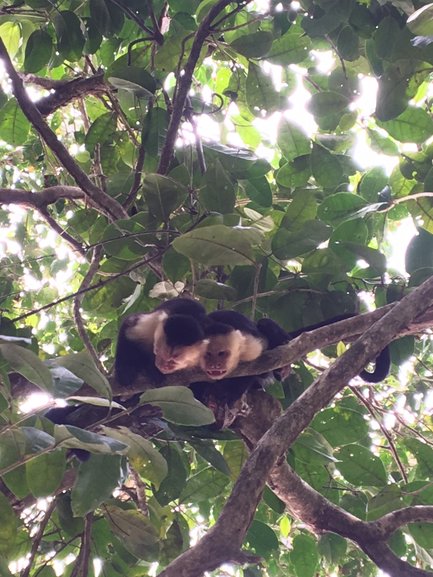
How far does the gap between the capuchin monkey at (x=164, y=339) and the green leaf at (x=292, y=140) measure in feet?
2.51

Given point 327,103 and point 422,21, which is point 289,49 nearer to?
point 327,103

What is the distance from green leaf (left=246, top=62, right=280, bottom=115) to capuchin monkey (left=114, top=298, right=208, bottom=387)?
86cm

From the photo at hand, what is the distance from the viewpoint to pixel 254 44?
2285mm

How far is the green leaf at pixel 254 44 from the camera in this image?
2269 mm

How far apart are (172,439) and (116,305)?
0.81m

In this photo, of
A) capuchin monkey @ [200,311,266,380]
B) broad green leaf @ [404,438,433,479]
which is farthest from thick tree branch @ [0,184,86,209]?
broad green leaf @ [404,438,433,479]

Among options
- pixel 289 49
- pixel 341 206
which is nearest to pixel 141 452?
pixel 341 206

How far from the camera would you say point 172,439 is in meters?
2.20

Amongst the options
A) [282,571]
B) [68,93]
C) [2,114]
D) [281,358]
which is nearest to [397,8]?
[281,358]

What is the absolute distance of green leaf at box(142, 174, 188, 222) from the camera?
2.08 meters

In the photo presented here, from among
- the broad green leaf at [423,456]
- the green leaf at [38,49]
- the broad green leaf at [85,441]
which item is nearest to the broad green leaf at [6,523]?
the broad green leaf at [85,441]

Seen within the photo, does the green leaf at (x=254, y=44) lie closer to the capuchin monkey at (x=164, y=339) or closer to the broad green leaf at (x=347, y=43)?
the broad green leaf at (x=347, y=43)

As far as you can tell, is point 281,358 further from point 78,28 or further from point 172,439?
point 78,28

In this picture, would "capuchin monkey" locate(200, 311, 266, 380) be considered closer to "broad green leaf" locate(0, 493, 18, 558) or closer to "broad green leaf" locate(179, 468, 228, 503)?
"broad green leaf" locate(179, 468, 228, 503)
